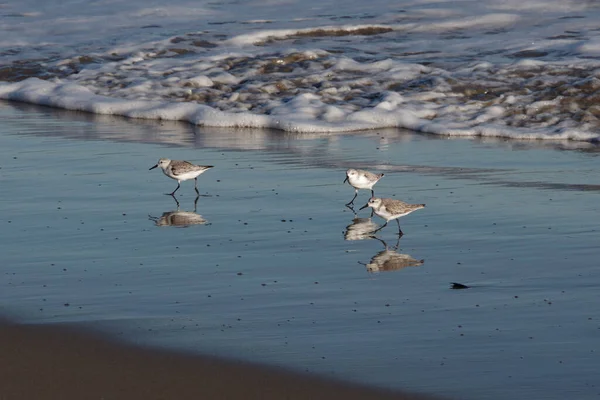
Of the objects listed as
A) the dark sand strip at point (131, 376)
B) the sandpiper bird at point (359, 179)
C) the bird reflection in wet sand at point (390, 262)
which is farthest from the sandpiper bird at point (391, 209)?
the dark sand strip at point (131, 376)

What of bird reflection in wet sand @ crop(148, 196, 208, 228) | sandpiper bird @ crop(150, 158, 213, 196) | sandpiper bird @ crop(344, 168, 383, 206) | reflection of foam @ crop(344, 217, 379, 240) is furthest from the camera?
sandpiper bird @ crop(150, 158, 213, 196)

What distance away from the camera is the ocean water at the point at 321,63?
1532 centimetres

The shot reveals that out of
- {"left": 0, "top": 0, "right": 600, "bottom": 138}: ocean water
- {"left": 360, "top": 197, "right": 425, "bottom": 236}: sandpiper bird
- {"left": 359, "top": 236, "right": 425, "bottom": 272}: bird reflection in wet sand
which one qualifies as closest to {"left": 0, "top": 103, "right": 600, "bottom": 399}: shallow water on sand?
{"left": 359, "top": 236, "right": 425, "bottom": 272}: bird reflection in wet sand

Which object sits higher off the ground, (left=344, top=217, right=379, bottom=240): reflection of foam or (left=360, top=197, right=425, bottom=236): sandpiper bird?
(left=360, top=197, right=425, bottom=236): sandpiper bird

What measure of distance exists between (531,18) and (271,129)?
35.8 feet

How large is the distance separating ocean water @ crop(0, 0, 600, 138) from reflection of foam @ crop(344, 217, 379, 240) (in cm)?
478

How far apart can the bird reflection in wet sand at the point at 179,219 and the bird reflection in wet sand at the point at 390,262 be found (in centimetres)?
181

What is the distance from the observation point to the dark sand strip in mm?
5551

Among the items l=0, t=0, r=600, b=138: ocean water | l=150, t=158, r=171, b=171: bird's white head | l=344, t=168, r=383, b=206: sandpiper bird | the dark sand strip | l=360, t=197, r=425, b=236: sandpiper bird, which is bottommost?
l=0, t=0, r=600, b=138: ocean water

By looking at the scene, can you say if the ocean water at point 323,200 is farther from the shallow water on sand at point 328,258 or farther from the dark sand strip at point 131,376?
the dark sand strip at point 131,376

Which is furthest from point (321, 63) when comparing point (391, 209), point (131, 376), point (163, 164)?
Answer: point (131, 376)

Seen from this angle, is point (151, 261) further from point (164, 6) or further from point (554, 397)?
point (164, 6)

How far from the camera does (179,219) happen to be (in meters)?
9.66

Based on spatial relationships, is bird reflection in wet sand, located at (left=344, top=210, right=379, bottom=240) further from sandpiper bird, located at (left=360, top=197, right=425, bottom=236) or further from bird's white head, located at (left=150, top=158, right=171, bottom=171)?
bird's white head, located at (left=150, top=158, right=171, bottom=171)
